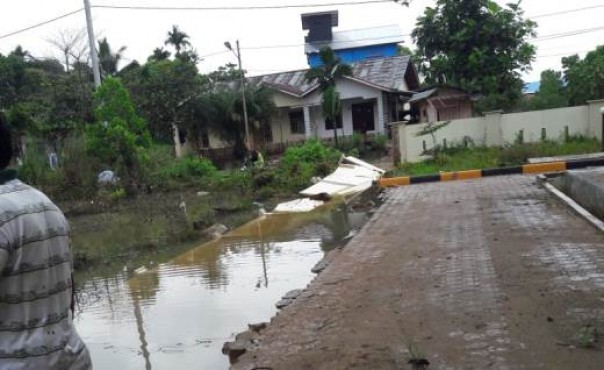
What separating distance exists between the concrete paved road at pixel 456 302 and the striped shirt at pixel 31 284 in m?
2.33

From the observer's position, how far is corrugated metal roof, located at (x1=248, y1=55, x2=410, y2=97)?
31.2 m

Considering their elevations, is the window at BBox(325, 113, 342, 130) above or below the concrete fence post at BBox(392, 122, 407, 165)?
above

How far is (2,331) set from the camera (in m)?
2.13

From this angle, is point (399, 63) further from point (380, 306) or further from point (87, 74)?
point (380, 306)

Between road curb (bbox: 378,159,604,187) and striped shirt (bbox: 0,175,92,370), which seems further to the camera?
road curb (bbox: 378,159,604,187)

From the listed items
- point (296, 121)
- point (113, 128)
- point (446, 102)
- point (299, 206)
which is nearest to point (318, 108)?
point (296, 121)

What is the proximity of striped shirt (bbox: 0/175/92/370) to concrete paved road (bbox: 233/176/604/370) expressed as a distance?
2.33 metres

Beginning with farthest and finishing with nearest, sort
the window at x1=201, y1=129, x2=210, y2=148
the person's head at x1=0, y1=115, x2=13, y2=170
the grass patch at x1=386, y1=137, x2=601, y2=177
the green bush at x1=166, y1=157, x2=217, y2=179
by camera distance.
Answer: the window at x1=201, y1=129, x2=210, y2=148
the green bush at x1=166, y1=157, x2=217, y2=179
the grass patch at x1=386, y1=137, x2=601, y2=177
the person's head at x1=0, y1=115, x2=13, y2=170

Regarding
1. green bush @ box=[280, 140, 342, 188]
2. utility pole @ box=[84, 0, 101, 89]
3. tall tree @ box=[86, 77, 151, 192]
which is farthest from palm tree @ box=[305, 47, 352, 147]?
utility pole @ box=[84, 0, 101, 89]

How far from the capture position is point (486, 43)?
85.4ft

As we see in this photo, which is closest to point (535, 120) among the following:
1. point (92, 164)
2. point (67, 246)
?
point (92, 164)

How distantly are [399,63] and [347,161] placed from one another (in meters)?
14.2

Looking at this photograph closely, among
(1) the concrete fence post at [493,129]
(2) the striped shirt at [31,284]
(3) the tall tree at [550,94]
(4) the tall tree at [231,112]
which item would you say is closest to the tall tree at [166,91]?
(4) the tall tree at [231,112]

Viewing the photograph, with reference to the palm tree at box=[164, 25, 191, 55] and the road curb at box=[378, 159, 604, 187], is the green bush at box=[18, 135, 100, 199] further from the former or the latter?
the palm tree at box=[164, 25, 191, 55]
